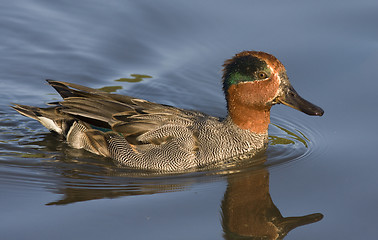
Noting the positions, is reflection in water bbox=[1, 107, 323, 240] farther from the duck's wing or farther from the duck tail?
the duck's wing

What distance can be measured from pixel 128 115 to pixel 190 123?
2.66 ft

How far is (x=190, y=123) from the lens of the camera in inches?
336

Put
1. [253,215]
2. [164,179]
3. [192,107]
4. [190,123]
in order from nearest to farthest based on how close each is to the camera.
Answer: [253,215] → [164,179] → [190,123] → [192,107]

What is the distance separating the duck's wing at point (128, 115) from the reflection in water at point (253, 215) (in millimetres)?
1131

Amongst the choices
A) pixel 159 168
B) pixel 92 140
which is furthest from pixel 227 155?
pixel 92 140

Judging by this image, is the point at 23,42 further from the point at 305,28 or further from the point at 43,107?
the point at 305,28

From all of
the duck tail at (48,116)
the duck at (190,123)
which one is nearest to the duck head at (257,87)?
the duck at (190,123)

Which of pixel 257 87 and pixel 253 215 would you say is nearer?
pixel 253 215

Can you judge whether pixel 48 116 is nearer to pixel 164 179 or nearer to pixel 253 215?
pixel 164 179

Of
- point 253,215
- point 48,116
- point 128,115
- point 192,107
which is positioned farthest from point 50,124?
point 253,215

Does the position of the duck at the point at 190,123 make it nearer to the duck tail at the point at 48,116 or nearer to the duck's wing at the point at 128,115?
the duck's wing at the point at 128,115

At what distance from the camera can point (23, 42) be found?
11.4 m

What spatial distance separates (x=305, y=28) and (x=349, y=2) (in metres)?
1.12

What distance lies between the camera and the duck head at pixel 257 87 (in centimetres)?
829
